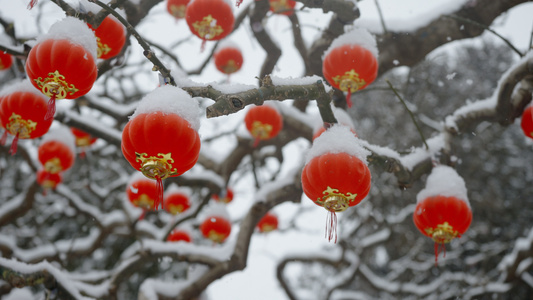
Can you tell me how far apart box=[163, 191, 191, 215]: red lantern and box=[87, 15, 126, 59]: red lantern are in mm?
2315

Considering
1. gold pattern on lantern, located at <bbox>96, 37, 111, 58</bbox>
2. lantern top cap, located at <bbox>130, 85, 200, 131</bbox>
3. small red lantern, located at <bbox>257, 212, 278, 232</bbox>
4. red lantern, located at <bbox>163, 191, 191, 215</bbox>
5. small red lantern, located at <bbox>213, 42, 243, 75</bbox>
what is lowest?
small red lantern, located at <bbox>257, 212, 278, 232</bbox>

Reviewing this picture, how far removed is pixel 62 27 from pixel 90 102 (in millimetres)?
2383

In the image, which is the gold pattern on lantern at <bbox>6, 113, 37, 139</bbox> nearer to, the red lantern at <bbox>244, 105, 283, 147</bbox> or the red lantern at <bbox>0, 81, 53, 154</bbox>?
the red lantern at <bbox>0, 81, 53, 154</bbox>

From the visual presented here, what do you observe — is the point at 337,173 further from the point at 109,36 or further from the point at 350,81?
the point at 109,36

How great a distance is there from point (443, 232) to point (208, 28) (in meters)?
2.06

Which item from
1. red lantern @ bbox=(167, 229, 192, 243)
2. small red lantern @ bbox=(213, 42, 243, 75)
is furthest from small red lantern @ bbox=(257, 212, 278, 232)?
small red lantern @ bbox=(213, 42, 243, 75)

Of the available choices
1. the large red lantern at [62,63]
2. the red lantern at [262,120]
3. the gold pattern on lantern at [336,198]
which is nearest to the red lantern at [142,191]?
the red lantern at [262,120]

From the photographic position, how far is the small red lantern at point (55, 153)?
3309 mm

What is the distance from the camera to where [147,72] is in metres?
6.35

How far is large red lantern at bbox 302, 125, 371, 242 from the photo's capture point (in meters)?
1.64

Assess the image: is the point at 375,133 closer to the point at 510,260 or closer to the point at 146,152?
the point at 510,260

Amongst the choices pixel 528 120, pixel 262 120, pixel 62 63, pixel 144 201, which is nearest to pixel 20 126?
pixel 62 63

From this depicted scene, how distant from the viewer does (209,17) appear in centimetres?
266

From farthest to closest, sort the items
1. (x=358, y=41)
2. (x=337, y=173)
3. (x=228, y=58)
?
1. (x=228, y=58)
2. (x=358, y=41)
3. (x=337, y=173)
